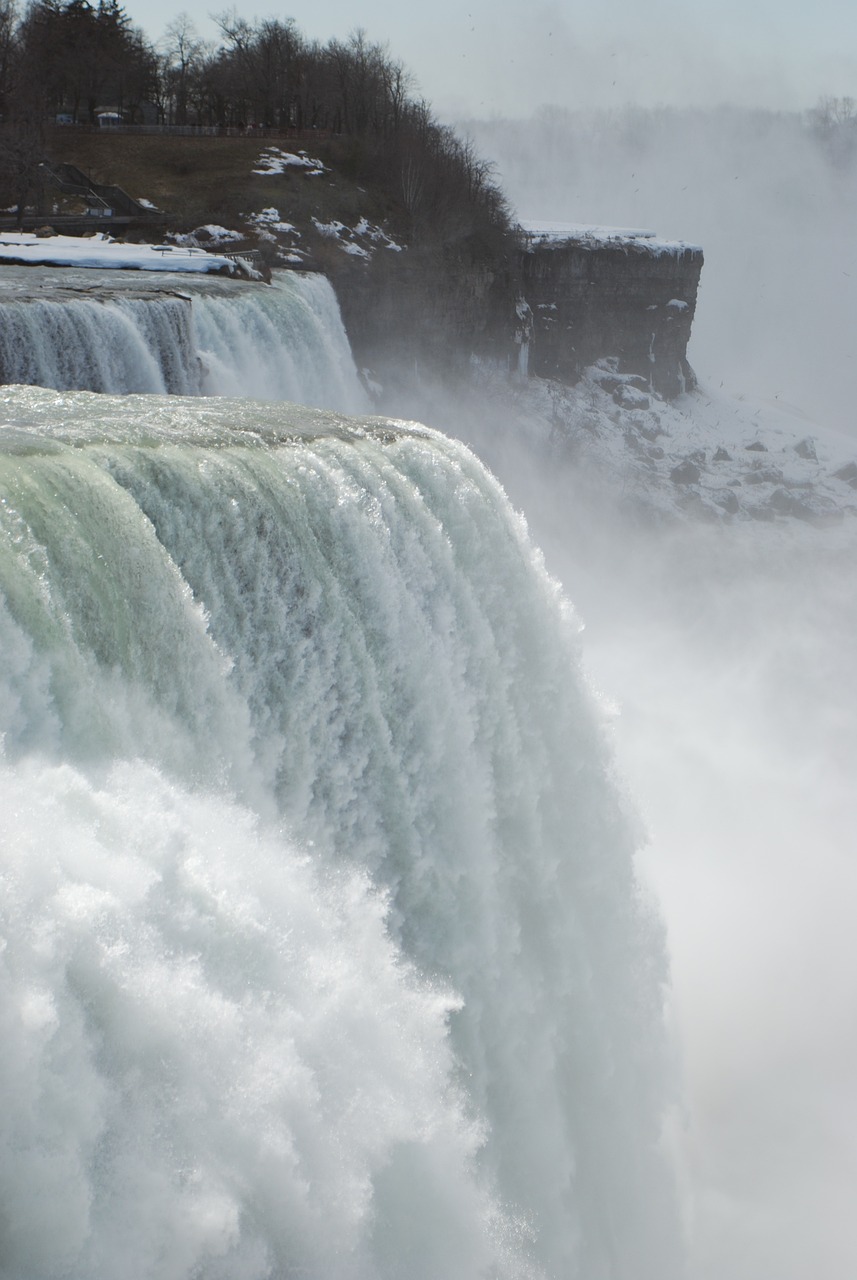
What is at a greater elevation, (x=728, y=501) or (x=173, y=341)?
(x=173, y=341)

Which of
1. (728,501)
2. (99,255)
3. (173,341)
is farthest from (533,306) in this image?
(173,341)

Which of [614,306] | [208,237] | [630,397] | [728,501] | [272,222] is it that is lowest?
[728,501]

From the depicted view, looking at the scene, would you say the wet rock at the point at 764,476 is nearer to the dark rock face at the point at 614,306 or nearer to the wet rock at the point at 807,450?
the wet rock at the point at 807,450

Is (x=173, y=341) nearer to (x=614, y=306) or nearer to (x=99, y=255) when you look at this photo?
(x=99, y=255)

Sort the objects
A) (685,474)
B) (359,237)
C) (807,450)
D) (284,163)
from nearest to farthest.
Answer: (359,237)
(685,474)
(807,450)
(284,163)

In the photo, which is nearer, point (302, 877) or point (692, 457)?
point (302, 877)

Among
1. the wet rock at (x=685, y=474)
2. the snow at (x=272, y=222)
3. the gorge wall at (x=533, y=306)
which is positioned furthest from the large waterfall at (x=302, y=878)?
the wet rock at (x=685, y=474)

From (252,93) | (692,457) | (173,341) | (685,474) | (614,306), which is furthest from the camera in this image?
(252,93)

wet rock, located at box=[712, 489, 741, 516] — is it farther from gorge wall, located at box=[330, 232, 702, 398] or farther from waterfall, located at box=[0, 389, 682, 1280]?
waterfall, located at box=[0, 389, 682, 1280]

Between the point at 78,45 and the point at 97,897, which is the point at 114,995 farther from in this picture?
the point at 78,45
